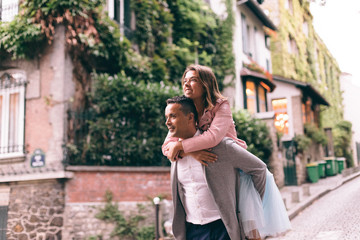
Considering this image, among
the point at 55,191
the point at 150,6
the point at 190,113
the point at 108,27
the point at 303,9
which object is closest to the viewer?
the point at 190,113

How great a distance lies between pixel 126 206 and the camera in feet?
27.1

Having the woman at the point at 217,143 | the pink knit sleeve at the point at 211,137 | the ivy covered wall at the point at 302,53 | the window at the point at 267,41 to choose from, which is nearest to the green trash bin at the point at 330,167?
the ivy covered wall at the point at 302,53

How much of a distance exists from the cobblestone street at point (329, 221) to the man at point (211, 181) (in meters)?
4.59

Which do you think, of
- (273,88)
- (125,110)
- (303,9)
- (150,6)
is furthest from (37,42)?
(303,9)

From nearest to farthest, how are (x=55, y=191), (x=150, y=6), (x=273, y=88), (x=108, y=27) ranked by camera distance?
(x=55, y=191)
(x=108, y=27)
(x=150, y=6)
(x=273, y=88)

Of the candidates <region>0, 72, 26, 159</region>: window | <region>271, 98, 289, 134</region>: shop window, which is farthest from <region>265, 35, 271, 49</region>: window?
<region>0, 72, 26, 159</region>: window

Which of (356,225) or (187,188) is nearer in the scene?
(187,188)

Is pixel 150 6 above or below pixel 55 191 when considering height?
above

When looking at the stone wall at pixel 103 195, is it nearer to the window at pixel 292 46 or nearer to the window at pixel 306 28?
the window at pixel 292 46

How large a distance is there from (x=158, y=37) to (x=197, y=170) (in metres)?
10.4

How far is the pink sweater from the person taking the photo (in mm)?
2566

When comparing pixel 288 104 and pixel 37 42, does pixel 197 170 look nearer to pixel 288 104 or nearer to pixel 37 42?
pixel 37 42

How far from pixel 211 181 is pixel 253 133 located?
1039cm

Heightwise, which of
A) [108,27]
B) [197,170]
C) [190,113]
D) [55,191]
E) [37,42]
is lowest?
[55,191]
